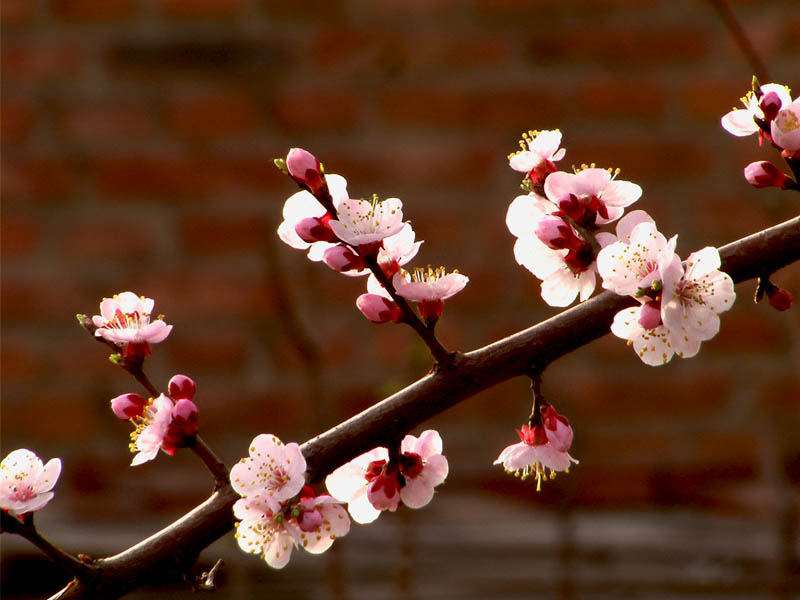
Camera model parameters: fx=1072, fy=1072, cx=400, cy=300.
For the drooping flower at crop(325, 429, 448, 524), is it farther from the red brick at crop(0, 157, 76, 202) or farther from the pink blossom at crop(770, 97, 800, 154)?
the red brick at crop(0, 157, 76, 202)

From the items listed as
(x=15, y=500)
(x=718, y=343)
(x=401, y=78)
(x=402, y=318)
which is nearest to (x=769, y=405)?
(x=718, y=343)

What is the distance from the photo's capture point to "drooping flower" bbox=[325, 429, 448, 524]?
0.58 meters

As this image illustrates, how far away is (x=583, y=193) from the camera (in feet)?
1.96

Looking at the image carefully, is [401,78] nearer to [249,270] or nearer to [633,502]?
[249,270]

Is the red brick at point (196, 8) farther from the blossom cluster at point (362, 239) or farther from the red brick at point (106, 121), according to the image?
the blossom cluster at point (362, 239)

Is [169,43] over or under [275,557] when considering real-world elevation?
under

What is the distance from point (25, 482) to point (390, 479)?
192mm

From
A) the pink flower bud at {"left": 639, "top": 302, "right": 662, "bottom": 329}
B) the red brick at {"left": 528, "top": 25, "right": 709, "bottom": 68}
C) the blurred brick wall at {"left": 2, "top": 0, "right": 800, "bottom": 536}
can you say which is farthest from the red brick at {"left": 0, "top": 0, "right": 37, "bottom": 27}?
the pink flower bud at {"left": 639, "top": 302, "right": 662, "bottom": 329}

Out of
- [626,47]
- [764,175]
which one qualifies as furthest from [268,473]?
[626,47]

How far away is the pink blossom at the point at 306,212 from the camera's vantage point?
59 cm

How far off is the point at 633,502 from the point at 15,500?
4.28 feet

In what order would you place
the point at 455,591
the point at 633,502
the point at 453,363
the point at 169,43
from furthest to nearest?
the point at 169,43, the point at 633,502, the point at 455,591, the point at 453,363

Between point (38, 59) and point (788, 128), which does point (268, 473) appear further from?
point (38, 59)

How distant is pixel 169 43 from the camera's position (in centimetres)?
183
